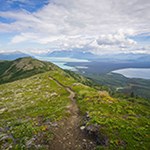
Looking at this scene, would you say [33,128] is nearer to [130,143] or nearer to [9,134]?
[9,134]

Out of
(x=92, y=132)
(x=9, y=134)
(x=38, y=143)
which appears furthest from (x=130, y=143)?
(x=9, y=134)

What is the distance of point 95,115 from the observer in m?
27.3

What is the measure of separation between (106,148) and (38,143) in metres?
8.39

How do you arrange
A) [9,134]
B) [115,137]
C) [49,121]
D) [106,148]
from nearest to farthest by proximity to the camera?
[106,148] → [115,137] → [9,134] → [49,121]

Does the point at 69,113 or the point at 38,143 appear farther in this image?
the point at 69,113

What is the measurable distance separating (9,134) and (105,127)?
1425 centimetres

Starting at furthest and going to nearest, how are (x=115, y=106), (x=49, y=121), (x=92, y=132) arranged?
1. (x=115, y=106)
2. (x=49, y=121)
3. (x=92, y=132)

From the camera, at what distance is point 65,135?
73.0 feet

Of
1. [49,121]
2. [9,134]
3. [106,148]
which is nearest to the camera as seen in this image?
[106,148]

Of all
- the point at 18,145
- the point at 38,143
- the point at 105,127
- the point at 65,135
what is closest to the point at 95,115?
the point at 105,127

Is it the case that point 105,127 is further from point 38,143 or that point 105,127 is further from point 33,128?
point 33,128

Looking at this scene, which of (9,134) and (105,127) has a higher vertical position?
(105,127)

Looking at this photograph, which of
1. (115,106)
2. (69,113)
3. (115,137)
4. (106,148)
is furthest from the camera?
(115,106)

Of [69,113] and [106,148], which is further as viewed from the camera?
[69,113]
